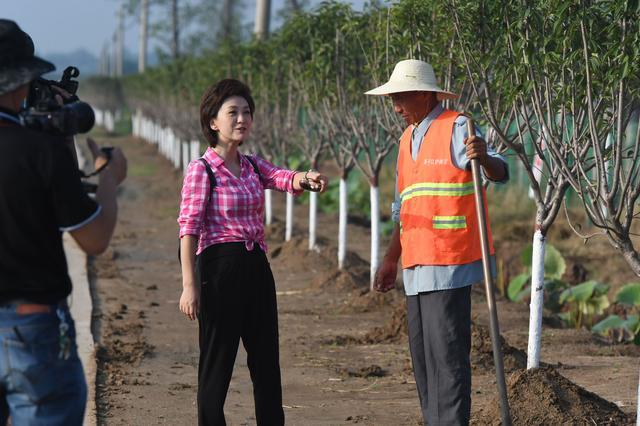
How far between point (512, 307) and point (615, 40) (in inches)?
222

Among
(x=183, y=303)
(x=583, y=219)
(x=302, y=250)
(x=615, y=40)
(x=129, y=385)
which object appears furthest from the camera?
(x=583, y=219)

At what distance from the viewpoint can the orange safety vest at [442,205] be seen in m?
5.22

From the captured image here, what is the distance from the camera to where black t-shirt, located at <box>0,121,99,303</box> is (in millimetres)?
3670

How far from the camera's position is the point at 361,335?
9828mm

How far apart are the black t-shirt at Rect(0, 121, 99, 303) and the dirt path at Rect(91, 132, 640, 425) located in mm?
3219

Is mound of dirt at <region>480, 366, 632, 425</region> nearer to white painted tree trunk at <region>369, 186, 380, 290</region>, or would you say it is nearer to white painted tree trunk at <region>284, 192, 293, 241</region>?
white painted tree trunk at <region>369, 186, 380, 290</region>

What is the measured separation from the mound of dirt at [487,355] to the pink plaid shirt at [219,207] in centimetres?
296

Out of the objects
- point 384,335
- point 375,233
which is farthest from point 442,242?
point 375,233

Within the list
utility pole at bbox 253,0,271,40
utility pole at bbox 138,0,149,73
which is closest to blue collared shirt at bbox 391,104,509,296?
utility pole at bbox 253,0,271,40

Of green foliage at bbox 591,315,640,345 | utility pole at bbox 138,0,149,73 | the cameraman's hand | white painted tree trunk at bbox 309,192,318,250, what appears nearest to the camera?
the cameraman's hand

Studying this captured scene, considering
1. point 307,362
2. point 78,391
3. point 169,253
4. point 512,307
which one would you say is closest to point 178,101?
point 169,253

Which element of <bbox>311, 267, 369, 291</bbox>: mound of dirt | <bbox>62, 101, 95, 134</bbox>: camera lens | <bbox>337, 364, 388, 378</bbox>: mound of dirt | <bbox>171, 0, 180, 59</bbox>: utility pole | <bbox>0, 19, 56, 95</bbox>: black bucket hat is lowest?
<bbox>337, 364, 388, 378</bbox>: mound of dirt

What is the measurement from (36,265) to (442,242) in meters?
2.04

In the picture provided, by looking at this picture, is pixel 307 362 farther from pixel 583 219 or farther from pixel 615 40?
pixel 583 219
